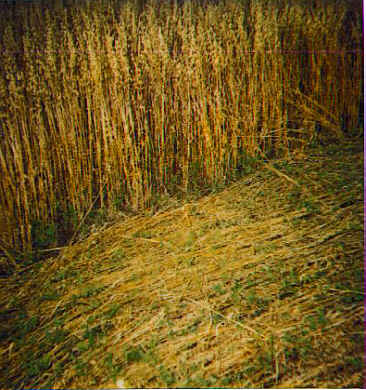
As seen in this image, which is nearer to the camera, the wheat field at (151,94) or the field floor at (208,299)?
the field floor at (208,299)

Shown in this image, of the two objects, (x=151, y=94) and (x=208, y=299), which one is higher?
(x=151, y=94)

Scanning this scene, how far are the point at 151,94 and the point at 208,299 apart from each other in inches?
41.2

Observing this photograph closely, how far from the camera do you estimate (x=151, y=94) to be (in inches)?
69.3

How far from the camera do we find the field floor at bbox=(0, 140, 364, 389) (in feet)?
3.29

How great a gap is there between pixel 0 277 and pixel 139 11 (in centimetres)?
152

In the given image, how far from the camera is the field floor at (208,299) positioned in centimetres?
100

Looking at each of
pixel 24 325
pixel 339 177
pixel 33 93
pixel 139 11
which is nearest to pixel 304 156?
pixel 339 177

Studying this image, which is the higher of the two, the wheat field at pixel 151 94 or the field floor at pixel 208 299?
the wheat field at pixel 151 94

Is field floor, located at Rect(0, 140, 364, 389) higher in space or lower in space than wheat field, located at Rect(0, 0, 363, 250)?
lower

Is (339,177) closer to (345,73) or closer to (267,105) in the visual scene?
(267,105)

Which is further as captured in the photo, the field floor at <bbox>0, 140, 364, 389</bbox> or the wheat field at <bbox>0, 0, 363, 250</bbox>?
the wheat field at <bbox>0, 0, 363, 250</bbox>

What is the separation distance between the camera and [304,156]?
1866 mm

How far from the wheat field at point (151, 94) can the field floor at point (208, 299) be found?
0.91ft

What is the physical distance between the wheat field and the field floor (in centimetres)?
28
